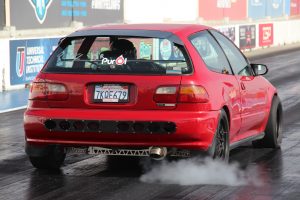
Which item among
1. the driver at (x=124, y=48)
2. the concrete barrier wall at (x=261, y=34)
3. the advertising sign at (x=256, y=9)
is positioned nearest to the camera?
the driver at (x=124, y=48)

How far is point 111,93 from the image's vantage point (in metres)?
7.93

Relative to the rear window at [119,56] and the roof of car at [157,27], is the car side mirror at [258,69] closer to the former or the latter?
the roof of car at [157,27]

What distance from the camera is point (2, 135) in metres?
11.8

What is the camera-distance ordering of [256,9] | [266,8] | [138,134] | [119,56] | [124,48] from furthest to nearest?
[266,8] → [256,9] → [124,48] → [119,56] → [138,134]

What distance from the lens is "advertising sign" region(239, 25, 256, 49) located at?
35344 millimetres

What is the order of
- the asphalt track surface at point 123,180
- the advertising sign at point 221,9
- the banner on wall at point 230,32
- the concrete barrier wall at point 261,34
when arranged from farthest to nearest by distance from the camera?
the advertising sign at point 221,9
the concrete barrier wall at point 261,34
the banner on wall at point 230,32
the asphalt track surface at point 123,180

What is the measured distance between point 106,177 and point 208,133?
1.10 meters

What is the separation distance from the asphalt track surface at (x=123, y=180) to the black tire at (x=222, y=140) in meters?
0.38

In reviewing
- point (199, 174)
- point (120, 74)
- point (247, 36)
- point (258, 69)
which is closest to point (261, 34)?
point (247, 36)

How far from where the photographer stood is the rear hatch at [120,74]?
25.7 ft

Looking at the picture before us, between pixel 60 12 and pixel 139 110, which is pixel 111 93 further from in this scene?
pixel 60 12

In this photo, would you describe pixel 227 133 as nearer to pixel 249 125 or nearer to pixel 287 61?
pixel 249 125

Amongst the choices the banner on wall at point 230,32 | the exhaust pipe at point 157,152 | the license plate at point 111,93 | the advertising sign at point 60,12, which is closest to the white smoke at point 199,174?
the exhaust pipe at point 157,152

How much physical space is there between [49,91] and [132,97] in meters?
0.81
